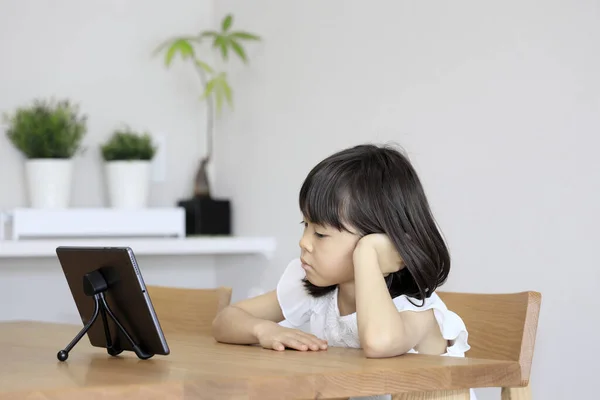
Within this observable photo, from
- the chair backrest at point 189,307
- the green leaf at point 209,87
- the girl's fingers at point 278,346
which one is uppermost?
the green leaf at point 209,87

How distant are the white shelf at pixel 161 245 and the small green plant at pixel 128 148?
0.31 m

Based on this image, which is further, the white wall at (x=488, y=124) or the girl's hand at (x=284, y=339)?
the white wall at (x=488, y=124)

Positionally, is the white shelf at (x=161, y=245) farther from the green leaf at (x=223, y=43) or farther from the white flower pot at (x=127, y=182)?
the green leaf at (x=223, y=43)

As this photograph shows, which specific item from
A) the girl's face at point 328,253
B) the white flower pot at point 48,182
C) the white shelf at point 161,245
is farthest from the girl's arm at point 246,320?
the white flower pot at point 48,182

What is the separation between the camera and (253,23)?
3.26 m

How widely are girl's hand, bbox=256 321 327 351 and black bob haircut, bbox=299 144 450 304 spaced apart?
19 cm

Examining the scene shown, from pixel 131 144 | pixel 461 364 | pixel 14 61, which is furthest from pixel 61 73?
pixel 461 364

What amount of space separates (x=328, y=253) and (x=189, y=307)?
0.58 m

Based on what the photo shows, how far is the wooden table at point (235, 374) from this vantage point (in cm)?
89

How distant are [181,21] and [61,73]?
514 mm

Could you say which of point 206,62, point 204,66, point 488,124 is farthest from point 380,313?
point 206,62

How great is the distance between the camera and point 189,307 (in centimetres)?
191

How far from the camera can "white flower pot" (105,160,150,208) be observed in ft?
10.2

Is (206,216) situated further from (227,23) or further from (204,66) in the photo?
(227,23)
